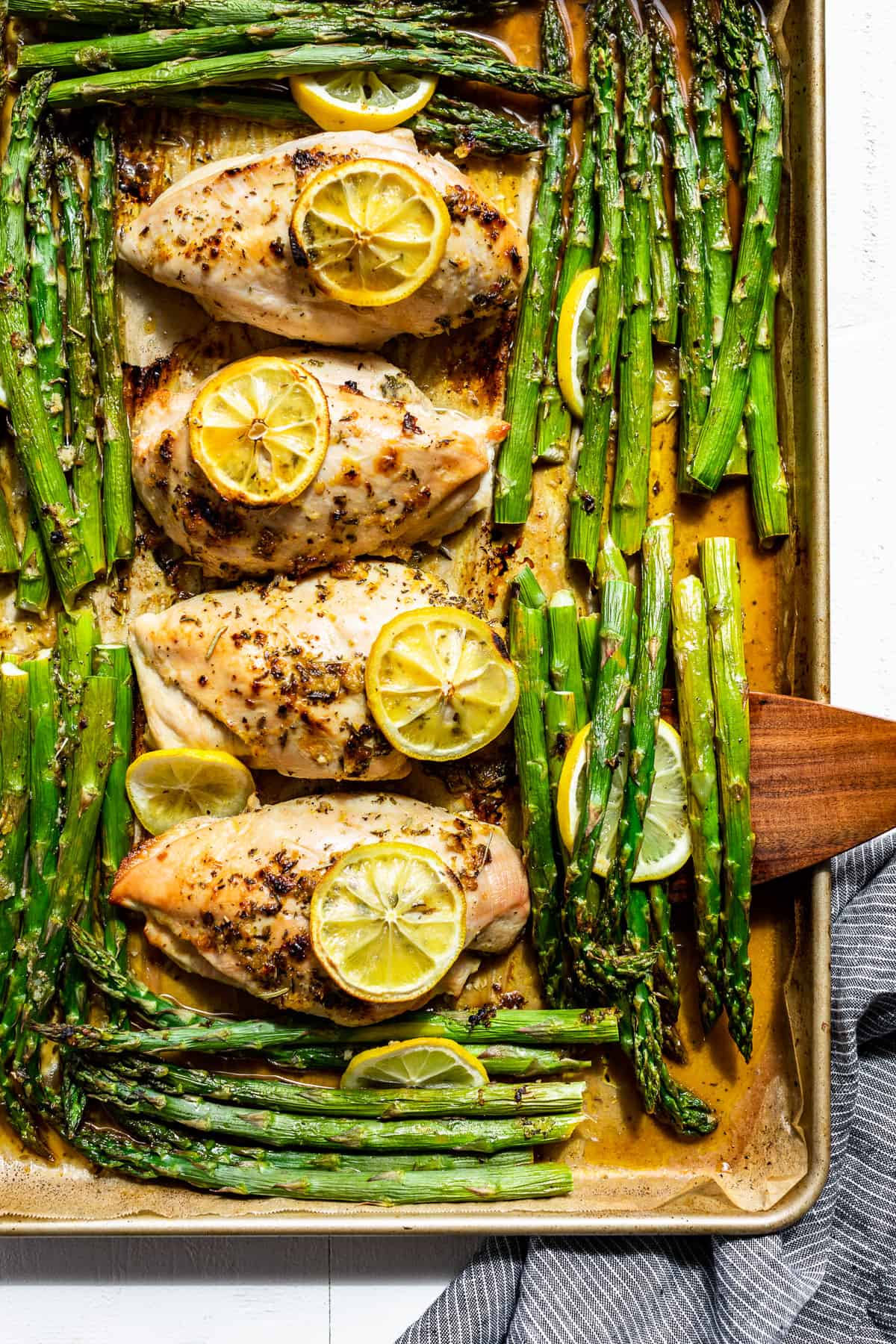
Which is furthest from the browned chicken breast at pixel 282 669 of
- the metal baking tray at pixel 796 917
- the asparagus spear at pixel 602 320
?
the metal baking tray at pixel 796 917

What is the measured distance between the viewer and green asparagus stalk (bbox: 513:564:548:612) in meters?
3.87

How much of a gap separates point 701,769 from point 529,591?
911mm

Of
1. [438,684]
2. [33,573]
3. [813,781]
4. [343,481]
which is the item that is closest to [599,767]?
[438,684]

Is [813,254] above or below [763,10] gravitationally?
below

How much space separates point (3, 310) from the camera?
3764 millimetres

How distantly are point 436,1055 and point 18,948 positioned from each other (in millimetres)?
1575

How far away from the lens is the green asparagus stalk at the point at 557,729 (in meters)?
3.80

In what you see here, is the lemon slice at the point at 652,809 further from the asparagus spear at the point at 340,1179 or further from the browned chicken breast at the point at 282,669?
the asparagus spear at the point at 340,1179

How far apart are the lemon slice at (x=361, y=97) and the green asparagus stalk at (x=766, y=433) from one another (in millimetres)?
1511

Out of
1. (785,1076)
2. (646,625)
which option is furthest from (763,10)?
(785,1076)

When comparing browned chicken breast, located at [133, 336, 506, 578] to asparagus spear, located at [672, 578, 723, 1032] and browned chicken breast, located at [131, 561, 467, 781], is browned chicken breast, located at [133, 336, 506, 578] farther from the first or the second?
asparagus spear, located at [672, 578, 723, 1032]

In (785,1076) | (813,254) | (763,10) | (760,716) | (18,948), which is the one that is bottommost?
(785,1076)

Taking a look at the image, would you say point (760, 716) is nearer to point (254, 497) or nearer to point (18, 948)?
point (254, 497)

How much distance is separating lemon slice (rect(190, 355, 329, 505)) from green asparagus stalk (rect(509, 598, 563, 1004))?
3.26 feet
